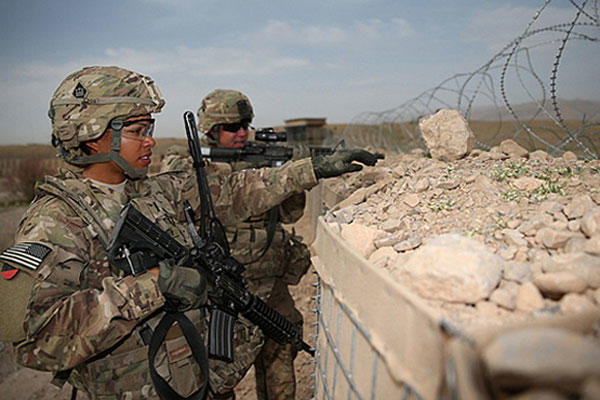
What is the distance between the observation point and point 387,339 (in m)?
0.90

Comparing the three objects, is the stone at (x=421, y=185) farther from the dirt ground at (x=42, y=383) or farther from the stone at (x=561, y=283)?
the dirt ground at (x=42, y=383)

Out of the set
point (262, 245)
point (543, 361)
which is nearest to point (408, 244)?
point (543, 361)

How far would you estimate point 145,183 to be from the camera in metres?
2.18

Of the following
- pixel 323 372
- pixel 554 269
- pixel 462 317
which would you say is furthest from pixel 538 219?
pixel 323 372

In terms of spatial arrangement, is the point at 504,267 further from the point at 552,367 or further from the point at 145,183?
the point at 145,183

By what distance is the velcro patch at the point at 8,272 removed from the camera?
56.5 inches

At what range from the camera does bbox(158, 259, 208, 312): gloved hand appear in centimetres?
165

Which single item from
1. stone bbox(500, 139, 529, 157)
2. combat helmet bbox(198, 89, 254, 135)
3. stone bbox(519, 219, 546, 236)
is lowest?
stone bbox(519, 219, 546, 236)

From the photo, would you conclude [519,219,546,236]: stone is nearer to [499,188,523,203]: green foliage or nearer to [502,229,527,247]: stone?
[502,229,527,247]: stone

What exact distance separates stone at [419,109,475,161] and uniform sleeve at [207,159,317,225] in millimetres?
780

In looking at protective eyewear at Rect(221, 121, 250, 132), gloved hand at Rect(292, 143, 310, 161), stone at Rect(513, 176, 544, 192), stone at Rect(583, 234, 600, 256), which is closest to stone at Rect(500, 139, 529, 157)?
stone at Rect(513, 176, 544, 192)

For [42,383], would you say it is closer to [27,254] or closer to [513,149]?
[27,254]

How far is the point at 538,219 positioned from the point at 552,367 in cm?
76

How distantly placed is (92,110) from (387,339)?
184cm
